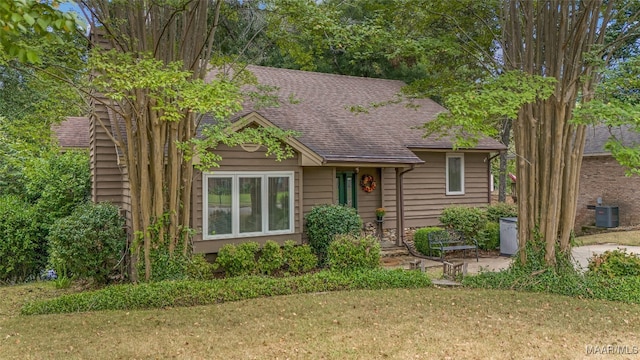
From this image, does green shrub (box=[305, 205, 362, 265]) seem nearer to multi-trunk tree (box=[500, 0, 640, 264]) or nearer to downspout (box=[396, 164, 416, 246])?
downspout (box=[396, 164, 416, 246])

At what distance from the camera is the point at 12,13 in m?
2.38

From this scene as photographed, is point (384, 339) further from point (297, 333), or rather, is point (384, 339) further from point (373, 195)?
point (373, 195)

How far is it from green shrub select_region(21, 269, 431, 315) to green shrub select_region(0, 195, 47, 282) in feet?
13.6

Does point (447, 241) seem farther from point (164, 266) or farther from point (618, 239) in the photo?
point (164, 266)

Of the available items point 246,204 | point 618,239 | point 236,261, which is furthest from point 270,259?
point 618,239

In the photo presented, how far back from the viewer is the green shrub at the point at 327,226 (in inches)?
399

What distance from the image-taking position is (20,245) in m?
10.6

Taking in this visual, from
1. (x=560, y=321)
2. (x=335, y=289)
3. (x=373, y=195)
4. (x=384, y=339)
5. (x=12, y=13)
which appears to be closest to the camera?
(x=12, y=13)

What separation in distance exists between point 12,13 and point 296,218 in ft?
27.4

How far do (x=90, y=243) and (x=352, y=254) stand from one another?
5.05 metres

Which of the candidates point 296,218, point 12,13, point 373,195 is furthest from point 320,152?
point 12,13

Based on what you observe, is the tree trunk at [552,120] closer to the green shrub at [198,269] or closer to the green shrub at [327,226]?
the green shrub at [327,226]

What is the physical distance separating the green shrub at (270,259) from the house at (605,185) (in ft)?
44.2

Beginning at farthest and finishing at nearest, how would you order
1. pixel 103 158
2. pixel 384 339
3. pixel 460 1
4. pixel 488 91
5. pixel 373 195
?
pixel 373 195
pixel 103 158
pixel 460 1
pixel 488 91
pixel 384 339
